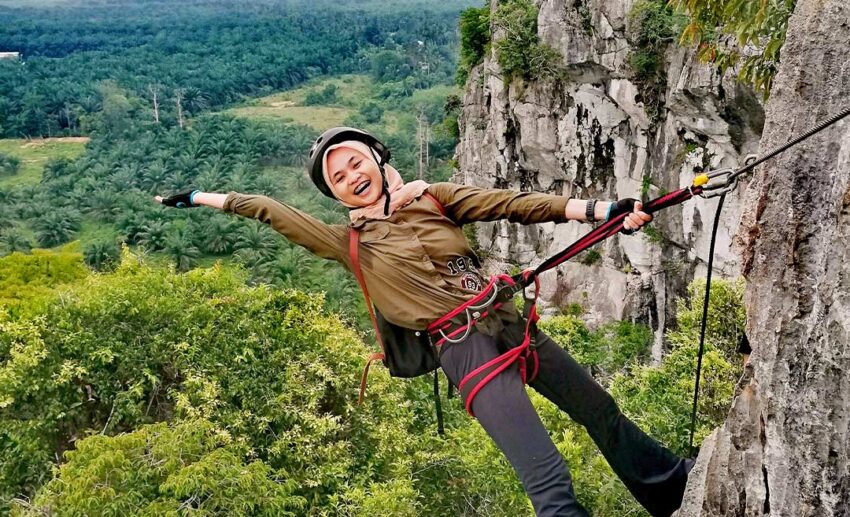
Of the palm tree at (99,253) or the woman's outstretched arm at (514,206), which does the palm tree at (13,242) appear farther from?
the woman's outstretched arm at (514,206)

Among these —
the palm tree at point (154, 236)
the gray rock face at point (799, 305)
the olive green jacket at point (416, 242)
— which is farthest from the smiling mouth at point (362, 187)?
the palm tree at point (154, 236)

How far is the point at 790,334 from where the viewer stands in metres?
2.43

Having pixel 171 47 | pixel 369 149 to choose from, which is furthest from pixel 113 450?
pixel 171 47

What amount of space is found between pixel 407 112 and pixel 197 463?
2834 inches

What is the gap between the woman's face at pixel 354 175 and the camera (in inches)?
126

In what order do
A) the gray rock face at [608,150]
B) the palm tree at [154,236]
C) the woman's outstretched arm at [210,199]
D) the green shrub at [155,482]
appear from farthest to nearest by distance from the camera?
1. the palm tree at [154,236]
2. the gray rock face at [608,150]
3. the green shrub at [155,482]
4. the woman's outstretched arm at [210,199]

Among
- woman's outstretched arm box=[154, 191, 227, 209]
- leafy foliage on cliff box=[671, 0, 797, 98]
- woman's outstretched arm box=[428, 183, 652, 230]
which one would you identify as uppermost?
leafy foliage on cliff box=[671, 0, 797, 98]

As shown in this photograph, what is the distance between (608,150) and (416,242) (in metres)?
21.8

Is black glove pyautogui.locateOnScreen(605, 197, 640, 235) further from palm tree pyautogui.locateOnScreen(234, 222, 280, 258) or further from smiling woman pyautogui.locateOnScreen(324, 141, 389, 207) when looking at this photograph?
palm tree pyautogui.locateOnScreen(234, 222, 280, 258)

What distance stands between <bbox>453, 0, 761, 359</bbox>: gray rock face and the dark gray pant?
16940mm

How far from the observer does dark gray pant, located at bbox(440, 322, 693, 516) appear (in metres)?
2.82

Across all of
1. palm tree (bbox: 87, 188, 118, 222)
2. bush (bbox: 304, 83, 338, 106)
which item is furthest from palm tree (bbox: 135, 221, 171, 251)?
bush (bbox: 304, 83, 338, 106)

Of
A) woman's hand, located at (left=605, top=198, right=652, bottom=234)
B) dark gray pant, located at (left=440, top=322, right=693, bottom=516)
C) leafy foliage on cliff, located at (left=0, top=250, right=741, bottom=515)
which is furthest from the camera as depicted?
leafy foliage on cliff, located at (left=0, top=250, right=741, bottom=515)

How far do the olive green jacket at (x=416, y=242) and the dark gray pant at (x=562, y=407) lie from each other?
0.21 m
